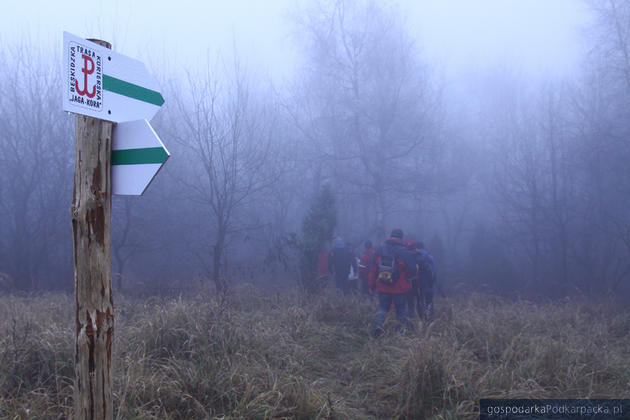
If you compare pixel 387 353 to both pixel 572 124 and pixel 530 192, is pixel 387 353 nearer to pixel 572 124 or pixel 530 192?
pixel 530 192

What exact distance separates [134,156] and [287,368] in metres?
3.02

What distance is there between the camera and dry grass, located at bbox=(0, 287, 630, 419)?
3592 mm

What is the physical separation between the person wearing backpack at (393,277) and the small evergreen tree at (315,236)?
7.39 feet

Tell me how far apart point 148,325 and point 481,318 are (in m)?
4.69

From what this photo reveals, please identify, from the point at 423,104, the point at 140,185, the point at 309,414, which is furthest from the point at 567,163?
the point at 140,185

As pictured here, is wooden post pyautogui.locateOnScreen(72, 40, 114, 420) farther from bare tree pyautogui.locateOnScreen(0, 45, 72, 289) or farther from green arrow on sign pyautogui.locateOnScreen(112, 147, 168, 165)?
bare tree pyautogui.locateOnScreen(0, 45, 72, 289)

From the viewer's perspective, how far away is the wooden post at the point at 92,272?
2107mm

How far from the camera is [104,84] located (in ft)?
7.18

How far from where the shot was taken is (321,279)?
958 cm

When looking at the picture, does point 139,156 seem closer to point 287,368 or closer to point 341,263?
point 287,368

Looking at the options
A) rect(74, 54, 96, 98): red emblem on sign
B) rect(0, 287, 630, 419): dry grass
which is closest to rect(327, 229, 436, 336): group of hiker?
rect(0, 287, 630, 419): dry grass

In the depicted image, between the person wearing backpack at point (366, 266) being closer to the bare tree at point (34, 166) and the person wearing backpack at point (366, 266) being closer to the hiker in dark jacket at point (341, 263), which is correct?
the hiker in dark jacket at point (341, 263)

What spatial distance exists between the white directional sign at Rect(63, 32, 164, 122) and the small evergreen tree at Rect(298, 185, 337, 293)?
275 inches

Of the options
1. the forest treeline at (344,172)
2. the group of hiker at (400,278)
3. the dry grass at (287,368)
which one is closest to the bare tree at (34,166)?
the forest treeline at (344,172)
